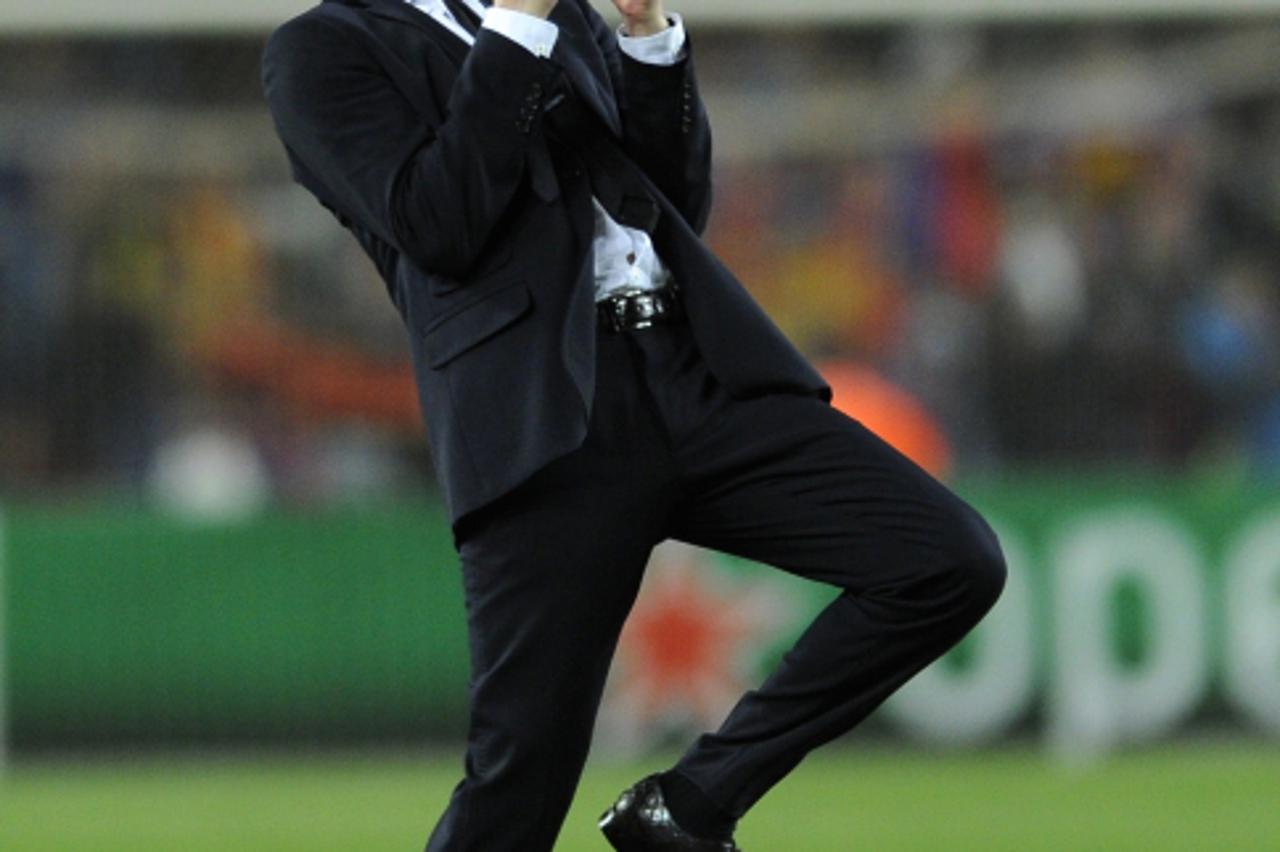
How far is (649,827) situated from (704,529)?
0.52 metres

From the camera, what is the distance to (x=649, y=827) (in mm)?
4398

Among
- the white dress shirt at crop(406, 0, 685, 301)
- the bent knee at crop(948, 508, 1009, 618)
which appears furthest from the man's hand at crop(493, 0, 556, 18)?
the bent knee at crop(948, 508, 1009, 618)

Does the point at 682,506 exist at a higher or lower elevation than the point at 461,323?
lower

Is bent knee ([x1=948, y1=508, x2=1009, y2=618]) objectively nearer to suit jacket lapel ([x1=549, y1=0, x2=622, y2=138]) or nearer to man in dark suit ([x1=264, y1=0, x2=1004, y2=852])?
man in dark suit ([x1=264, y1=0, x2=1004, y2=852])

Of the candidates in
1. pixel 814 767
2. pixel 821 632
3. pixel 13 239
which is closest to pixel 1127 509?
pixel 814 767

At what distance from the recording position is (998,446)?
36.1ft

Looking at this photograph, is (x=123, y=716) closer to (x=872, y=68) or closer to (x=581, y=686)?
(x=872, y=68)

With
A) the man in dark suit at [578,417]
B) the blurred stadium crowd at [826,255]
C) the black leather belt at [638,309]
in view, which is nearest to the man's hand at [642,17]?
the man in dark suit at [578,417]

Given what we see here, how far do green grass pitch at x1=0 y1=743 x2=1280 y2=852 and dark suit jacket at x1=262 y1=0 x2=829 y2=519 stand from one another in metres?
3.63

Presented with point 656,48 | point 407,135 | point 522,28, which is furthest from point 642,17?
point 407,135

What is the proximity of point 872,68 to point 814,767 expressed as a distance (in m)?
3.87

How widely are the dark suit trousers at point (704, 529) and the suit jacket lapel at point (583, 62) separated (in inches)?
16.0

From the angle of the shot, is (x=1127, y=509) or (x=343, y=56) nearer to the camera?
(x=343, y=56)

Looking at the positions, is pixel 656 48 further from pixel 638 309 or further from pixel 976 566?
pixel 976 566
